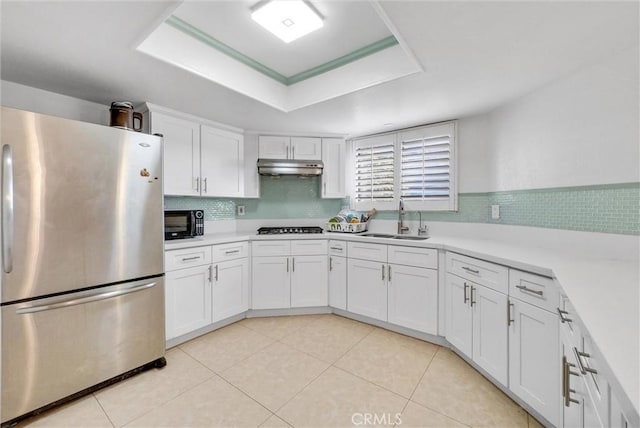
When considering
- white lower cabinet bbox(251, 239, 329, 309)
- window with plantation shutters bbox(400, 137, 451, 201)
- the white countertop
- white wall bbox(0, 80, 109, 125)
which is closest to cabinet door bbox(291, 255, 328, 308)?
white lower cabinet bbox(251, 239, 329, 309)

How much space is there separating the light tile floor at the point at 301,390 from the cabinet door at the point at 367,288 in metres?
0.31

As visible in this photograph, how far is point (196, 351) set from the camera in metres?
2.25

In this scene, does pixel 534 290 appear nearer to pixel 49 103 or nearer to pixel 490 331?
pixel 490 331

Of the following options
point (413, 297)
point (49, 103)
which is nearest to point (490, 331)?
point (413, 297)

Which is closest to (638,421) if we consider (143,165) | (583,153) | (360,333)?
(583,153)

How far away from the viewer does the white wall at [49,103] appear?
190 centimetres

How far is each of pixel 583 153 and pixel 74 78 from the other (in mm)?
3472

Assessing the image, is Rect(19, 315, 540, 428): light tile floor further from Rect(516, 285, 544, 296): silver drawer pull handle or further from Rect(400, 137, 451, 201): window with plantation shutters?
Rect(400, 137, 451, 201): window with plantation shutters

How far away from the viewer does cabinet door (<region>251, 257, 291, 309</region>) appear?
9.47ft

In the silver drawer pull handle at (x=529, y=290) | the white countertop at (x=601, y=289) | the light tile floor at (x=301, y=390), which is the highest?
the white countertop at (x=601, y=289)

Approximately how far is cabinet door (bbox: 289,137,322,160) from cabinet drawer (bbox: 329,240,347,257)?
1108mm

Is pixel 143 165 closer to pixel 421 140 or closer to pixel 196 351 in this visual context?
pixel 196 351

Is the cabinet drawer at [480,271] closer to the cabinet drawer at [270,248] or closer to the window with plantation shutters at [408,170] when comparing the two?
the window with plantation shutters at [408,170]

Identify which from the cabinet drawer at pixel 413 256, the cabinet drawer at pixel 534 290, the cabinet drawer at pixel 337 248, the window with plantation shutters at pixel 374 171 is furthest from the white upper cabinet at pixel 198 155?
the cabinet drawer at pixel 534 290
